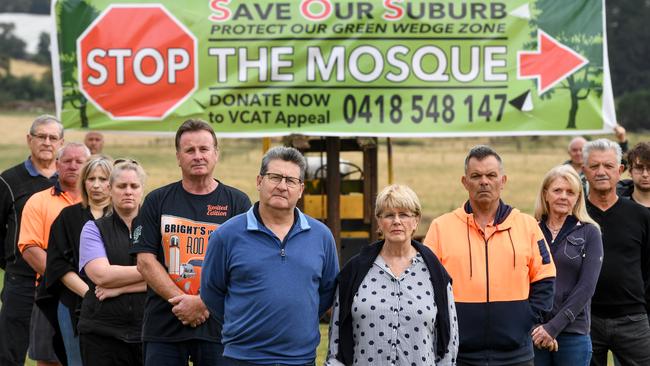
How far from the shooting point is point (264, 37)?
1048 cm

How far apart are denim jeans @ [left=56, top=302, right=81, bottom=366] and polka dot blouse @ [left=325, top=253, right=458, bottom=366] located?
2.20 m

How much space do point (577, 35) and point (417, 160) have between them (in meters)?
28.9

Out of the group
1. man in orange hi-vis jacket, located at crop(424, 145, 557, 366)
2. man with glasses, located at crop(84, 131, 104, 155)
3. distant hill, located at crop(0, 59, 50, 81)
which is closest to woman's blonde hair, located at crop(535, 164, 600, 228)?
man in orange hi-vis jacket, located at crop(424, 145, 557, 366)

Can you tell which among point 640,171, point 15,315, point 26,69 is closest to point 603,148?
point 640,171

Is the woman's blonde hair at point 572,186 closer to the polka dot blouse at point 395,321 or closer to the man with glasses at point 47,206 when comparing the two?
the polka dot blouse at point 395,321

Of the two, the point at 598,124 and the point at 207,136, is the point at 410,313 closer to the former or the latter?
the point at 207,136

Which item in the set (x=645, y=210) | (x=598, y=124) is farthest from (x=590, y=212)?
(x=598, y=124)

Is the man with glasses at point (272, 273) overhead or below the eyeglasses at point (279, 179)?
below

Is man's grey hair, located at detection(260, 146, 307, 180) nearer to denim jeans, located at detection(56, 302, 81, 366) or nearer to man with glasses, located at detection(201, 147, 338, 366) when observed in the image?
man with glasses, located at detection(201, 147, 338, 366)

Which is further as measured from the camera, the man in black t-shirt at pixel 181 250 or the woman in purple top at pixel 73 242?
the woman in purple top at pixel 73 242

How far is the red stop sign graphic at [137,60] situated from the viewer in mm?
10484

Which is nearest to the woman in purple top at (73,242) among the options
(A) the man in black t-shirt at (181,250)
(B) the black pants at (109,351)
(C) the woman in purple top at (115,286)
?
(C) the woman in purple top at (115,286)

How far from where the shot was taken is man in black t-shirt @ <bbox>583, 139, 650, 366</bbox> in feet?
22.4

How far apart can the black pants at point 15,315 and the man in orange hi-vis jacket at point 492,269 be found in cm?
352
